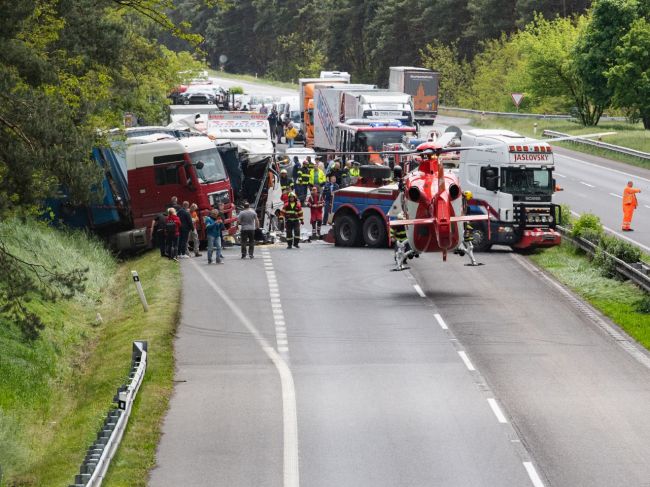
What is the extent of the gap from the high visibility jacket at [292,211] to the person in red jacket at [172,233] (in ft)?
10.1

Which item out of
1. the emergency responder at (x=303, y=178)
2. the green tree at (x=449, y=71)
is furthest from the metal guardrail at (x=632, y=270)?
the green tree at (x=449, y=71)

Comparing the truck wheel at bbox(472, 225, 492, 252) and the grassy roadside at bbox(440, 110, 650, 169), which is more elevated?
the truck wheel at bbox(472, 225, 492, 252)

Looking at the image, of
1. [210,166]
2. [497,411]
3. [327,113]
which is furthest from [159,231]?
[327,113]

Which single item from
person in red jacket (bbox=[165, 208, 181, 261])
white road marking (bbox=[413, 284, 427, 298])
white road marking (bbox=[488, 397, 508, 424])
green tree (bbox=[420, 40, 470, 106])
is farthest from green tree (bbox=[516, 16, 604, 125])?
white road marking (bbox=[488, 397, 508, 424])

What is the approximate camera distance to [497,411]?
1920 cm

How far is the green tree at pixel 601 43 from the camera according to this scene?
67.1m

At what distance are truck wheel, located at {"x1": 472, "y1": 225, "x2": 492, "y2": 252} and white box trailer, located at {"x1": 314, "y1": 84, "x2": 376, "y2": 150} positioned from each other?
2311 centimetres

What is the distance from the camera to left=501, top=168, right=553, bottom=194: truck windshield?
33.8 m

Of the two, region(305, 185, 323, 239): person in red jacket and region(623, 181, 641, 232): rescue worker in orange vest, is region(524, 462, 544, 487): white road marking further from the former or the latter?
region(623, 181, 641, 232): rescue worker in orange vest

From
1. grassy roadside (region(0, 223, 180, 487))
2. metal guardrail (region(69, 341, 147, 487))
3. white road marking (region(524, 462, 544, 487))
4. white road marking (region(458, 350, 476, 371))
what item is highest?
metal guardrail (region(69, 341, 147, 487))

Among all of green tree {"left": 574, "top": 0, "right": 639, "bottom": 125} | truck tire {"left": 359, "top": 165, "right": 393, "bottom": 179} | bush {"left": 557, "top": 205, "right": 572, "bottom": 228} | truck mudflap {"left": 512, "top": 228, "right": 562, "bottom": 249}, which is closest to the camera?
truck mudflap {"left": 512, "top": 228, "right": 562, "bottom": 249}

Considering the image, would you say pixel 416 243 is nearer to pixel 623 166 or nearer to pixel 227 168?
pixel 227 168

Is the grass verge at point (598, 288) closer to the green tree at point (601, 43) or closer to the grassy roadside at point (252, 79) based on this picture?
the green tree at point (601, 43)

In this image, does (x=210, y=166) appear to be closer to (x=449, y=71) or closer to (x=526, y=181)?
(x=526, y=181)
